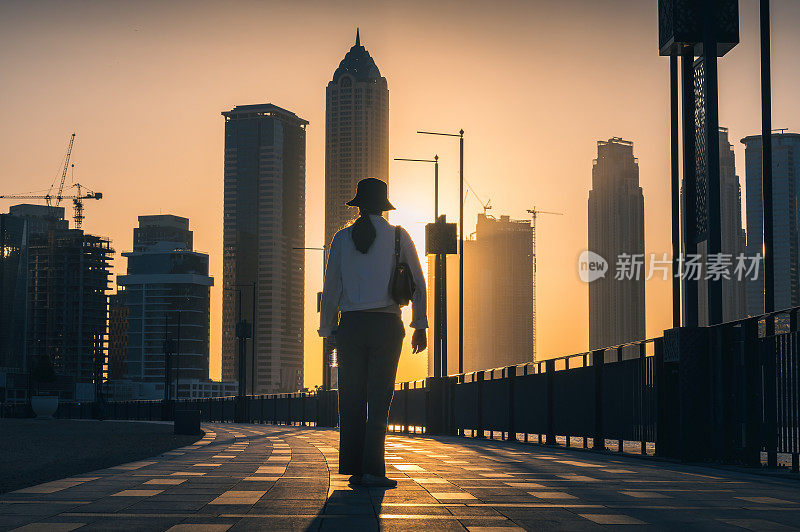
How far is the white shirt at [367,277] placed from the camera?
813 centimetres

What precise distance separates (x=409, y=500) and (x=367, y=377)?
1.26m

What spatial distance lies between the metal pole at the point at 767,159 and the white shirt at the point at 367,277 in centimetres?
743

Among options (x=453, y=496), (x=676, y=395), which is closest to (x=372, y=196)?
(x=453, y=496)

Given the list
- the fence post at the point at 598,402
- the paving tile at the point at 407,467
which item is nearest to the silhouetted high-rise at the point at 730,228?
the fence post at the point at 598,402

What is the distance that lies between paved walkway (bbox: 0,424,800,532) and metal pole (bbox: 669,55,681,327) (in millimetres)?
4426

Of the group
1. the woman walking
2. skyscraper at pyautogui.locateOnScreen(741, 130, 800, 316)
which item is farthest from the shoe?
skyscraper at pyautogui.locateOnScreen(741, 130, 800, 316)

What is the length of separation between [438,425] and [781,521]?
23349 millimetres

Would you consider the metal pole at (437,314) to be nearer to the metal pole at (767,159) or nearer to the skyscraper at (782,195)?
the skyscraper at (782,195)

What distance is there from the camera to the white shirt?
8.13 meters

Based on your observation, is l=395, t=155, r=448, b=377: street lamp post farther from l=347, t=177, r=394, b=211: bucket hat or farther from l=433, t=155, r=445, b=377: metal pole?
l=347, t=177, r=394, b=211: bucket hat

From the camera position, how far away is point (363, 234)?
8211 mm

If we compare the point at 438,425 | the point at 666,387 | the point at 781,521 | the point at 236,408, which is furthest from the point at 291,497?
the point at 236,408

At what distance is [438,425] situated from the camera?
29.4 m

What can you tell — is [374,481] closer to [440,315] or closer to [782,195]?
[782,195]
